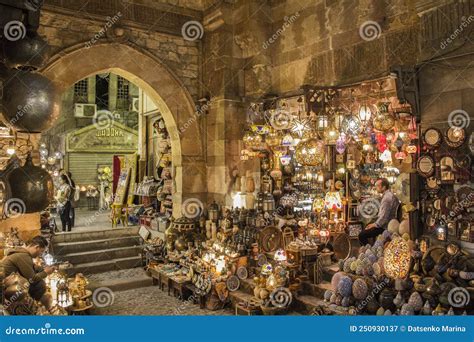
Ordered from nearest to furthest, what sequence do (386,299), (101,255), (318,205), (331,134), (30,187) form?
1. (30,187)
2. (386,299)
3. (331,134)
4. (318,205)
5. (101,255)

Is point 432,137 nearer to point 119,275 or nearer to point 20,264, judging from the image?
point 20,264

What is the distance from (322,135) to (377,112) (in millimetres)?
1151

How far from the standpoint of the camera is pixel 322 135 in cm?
679

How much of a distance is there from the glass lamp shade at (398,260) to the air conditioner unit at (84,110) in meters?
16.5

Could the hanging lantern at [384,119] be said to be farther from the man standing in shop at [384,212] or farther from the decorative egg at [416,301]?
the decorative egg at [416,301]

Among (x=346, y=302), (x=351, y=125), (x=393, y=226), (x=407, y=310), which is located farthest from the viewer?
(x=351, y=125)

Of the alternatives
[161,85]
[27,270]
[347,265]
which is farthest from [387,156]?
[27,270]

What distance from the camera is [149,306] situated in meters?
6.82

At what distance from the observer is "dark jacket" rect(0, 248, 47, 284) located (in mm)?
4867

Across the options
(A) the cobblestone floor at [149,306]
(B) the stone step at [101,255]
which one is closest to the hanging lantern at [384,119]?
(A) the cobblestone floor at [149,306]

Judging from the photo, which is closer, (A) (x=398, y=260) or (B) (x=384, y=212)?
(A) (x=398, y=260)

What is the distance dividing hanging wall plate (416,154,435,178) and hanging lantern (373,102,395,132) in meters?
0.70

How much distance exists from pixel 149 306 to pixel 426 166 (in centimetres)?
501

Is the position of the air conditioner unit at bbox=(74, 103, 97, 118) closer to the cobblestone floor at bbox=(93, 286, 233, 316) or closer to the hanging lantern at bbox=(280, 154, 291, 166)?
the cobblestone floor at bbox=(93, 286, 233, 316)
